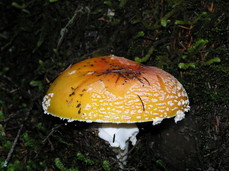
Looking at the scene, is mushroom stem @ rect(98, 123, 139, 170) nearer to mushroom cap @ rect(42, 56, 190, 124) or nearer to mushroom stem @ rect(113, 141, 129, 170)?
mushroom stem @ rect(113, 141, 129, 170)

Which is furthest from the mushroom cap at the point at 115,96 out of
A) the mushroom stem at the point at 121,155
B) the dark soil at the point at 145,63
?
the mushroom stem at the point at 121,155

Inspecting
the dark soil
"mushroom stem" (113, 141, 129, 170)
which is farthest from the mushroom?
the dark soil

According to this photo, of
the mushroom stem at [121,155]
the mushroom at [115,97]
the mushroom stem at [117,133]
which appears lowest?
the mushroom stem at [121,155]

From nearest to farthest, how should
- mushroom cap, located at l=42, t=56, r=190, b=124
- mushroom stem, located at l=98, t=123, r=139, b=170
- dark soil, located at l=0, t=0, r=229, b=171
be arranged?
1. mushroom cap, located at l=42, t=56, r=190, b=124
2. mushroom stem, located at l=98, t=123, r=139, b=170
3. dark soil, located at l=0, t=0, r=229, b=171

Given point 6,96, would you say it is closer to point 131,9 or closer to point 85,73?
point 85,73

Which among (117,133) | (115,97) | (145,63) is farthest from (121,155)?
(145,63)

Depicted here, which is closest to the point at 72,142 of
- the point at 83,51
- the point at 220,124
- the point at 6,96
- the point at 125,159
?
the point at 125,159

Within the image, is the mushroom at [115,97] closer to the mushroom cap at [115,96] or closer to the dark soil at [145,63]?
the mushroom cap at [115,96]
